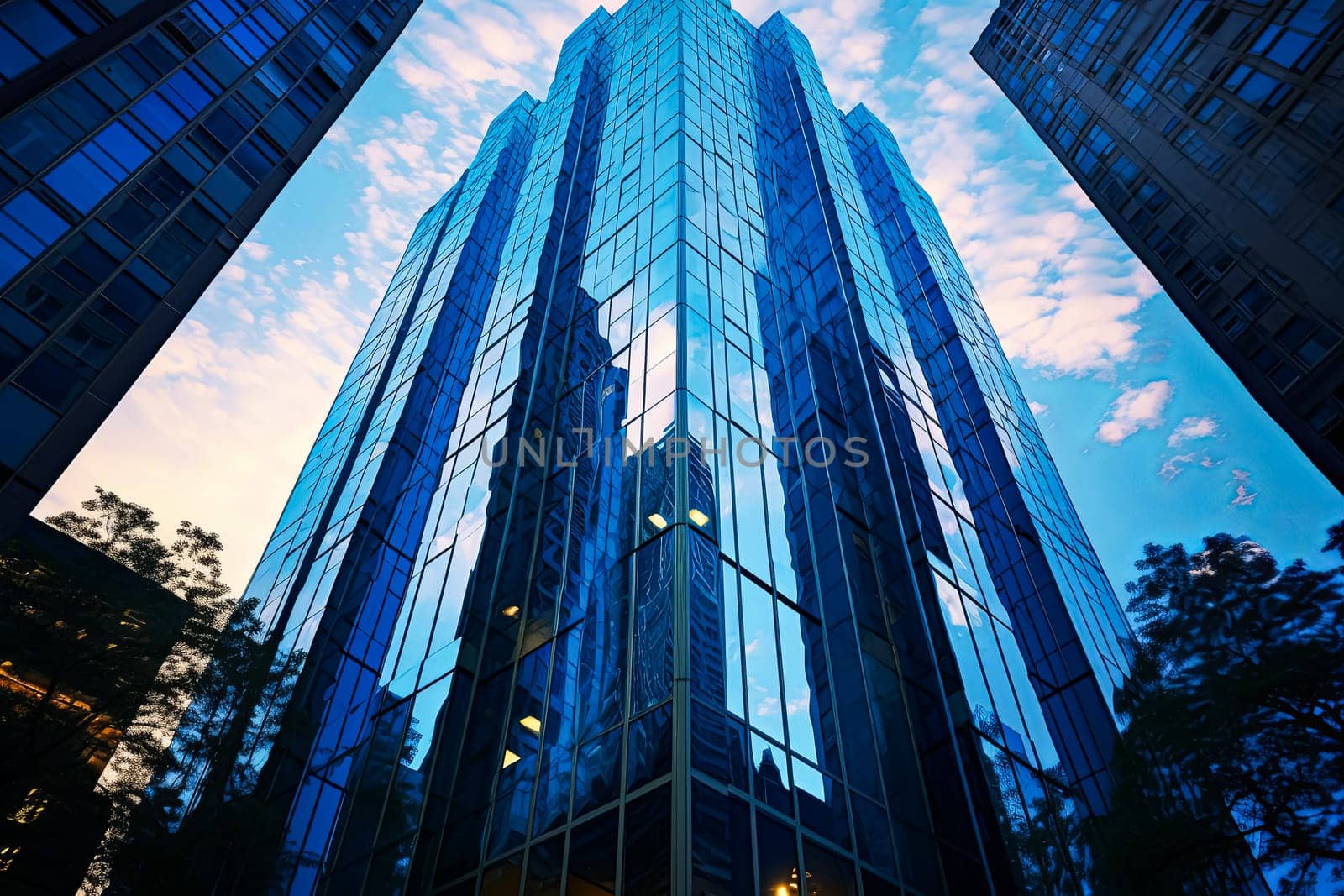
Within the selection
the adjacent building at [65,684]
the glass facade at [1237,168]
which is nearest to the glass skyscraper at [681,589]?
the adjacent building at [65,684]

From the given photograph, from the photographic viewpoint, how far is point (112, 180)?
21703 millimetres

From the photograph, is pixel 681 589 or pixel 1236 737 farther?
pixel 681 589

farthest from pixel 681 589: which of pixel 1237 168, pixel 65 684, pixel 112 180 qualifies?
pixel 1237 168

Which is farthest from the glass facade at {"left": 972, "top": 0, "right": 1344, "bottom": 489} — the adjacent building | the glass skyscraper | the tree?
the adjacent building

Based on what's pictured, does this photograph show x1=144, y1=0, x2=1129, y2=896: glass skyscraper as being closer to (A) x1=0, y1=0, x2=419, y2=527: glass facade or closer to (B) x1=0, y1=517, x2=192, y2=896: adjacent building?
(B) x1=0, y1=517, x2=192, y2=896: adjacent building

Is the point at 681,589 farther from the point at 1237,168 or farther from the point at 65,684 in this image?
the point at 1237,168

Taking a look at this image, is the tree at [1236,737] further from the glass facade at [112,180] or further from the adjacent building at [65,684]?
the glass facade at [112,180]

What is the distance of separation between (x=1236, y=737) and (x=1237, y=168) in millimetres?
27229

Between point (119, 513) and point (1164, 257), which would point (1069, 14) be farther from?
point (119, 513)

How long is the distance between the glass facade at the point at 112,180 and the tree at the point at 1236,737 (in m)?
24.6

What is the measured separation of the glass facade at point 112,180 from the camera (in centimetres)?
1853

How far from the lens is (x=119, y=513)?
68.8 feet

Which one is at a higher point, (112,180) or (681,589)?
(112,180)

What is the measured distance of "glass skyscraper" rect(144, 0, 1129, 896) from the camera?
1680cm
